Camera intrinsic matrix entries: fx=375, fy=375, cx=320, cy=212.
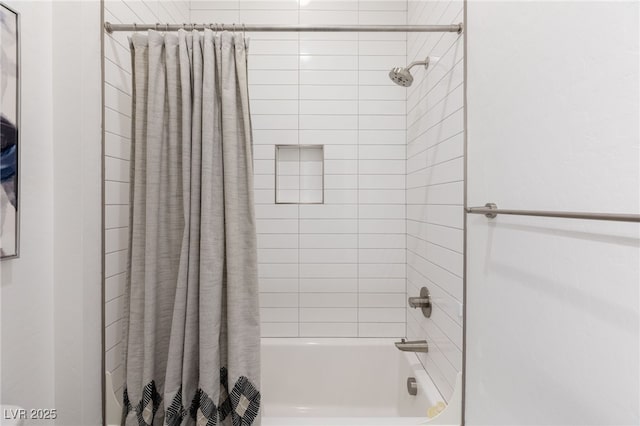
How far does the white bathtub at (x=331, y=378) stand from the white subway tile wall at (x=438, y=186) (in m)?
0.28

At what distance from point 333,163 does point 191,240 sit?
3.63 ft

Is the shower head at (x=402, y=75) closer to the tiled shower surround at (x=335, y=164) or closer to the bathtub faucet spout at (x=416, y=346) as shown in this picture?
the tiled shower surround at (x=335, y=164)

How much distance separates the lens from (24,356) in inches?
41.4

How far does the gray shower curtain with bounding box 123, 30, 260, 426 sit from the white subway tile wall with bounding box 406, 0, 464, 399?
0.74 metres

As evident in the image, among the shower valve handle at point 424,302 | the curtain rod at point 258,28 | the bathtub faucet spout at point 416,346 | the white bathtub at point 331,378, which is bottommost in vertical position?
the white bathtub at point 331,378

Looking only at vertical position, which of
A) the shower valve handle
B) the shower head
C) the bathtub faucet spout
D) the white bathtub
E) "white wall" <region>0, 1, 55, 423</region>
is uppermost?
the shower head

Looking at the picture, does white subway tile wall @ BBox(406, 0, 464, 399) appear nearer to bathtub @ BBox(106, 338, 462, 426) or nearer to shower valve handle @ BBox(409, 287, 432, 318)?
shower valve handle @ BBox(409, 287, 432, 318)

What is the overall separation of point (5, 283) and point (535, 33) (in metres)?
1.46

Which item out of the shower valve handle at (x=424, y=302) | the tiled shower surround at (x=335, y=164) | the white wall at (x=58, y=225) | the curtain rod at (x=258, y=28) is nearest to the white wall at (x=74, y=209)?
the white wall at (x=58, y=225)

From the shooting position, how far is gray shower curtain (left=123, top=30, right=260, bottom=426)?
120 cm

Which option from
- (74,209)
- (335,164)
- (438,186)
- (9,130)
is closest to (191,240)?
(74,209)

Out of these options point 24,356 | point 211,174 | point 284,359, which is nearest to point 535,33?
point 211,174

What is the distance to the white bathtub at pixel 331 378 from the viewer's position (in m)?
2.03

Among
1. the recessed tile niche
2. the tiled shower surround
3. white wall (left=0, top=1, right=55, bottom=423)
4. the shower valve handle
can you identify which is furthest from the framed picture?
the shower valve handle
